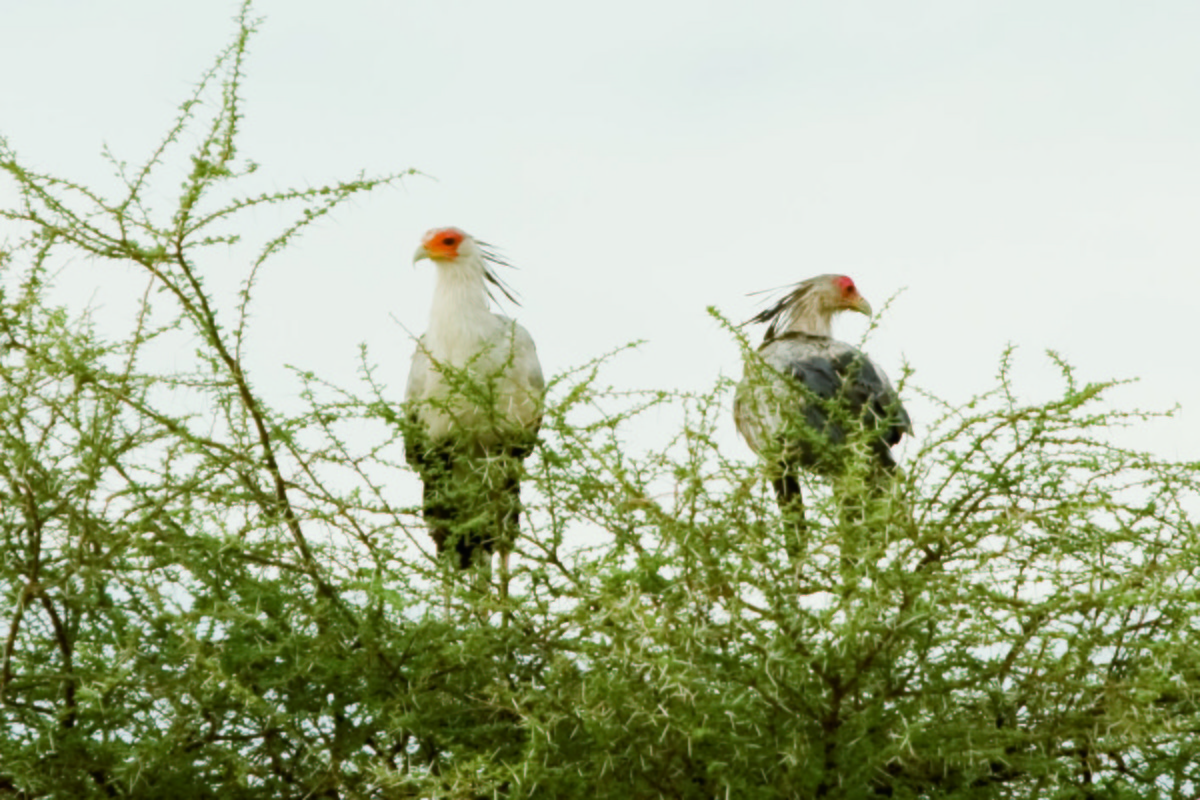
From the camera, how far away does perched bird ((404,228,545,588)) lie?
424 centimetres

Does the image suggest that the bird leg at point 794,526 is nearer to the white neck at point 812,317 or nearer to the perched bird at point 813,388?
the perched bird at point 813,388

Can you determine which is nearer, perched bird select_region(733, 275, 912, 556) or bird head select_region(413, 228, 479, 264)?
perched bird select_region(733, 275, 912, 556)

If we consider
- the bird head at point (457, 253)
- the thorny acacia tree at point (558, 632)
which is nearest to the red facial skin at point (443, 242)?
the bird head at point (457, 253)

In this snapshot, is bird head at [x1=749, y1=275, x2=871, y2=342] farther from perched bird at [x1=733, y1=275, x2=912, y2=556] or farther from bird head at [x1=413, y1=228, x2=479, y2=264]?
bird head at [x1=413, y1=228, x2=479, y2=264]

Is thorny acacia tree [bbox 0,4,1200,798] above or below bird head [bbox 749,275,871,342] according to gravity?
below

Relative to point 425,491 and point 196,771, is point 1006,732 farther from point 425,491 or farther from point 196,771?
point 425,491

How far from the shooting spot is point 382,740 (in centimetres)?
379

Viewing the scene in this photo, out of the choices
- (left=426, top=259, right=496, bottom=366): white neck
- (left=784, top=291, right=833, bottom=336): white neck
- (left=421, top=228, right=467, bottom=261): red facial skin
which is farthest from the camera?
(left=784, top=291, right=833, bottom=336): white neck

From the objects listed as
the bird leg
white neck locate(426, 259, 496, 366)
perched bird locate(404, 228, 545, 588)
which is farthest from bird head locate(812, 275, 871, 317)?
the bird leg

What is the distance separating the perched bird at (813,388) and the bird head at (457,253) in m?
1.05

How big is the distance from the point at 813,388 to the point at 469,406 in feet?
4.68

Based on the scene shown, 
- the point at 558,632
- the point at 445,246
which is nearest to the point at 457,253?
the point at 445,246

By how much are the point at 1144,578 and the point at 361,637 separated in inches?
58.8

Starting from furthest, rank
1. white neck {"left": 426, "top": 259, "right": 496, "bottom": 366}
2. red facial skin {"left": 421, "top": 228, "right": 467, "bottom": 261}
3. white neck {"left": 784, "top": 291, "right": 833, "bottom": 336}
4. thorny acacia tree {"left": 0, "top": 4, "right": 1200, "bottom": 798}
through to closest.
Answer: white neck {"left": 784, "top": 291, "right": 833, "bottom": 336} → red facial skin {"left": 421, "top": 228, "right": 467, "bottom": 261} → white neck {"left": 426, "top": 259, "right": 496, "bottom": 366} → thorny acacia tree {"left": 0, "top": 4, "right": 1200, "bottom": 798}
